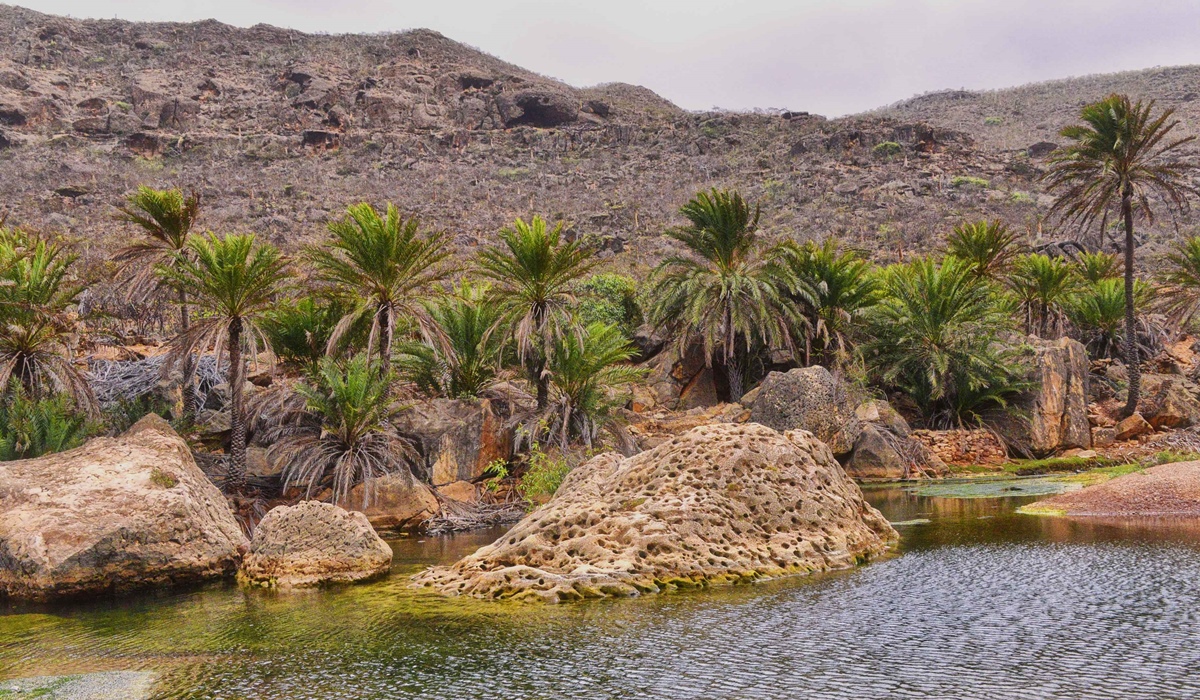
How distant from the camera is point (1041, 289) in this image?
31.8 m

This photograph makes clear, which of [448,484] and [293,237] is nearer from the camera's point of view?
[448,484]

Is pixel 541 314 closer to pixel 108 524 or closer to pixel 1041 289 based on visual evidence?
pixel 108 524

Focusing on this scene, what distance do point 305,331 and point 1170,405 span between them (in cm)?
2687

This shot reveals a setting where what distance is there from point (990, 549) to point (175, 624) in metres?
9.56

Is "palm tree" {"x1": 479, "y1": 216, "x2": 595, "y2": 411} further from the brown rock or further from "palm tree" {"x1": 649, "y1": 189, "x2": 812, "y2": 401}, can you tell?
the brown rock

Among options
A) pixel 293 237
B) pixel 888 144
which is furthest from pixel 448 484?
pixel 888 144

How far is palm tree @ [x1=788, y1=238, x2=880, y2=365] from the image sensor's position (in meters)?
29.1

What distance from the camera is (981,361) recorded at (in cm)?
2588

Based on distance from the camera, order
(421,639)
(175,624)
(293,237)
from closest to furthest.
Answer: (421,639), (175,624), (293,237)

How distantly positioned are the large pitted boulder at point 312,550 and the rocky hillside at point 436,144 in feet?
105

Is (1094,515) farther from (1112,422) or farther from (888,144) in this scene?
(888,144)

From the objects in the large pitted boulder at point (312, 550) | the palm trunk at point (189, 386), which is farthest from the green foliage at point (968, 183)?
the large pitted boulder at point (312, 550)

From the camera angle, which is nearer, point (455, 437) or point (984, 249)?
point (455, 437)

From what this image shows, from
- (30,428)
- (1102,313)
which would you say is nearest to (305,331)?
(30,428)
